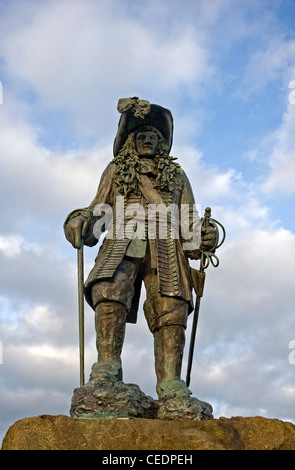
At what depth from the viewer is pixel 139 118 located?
7.10 m

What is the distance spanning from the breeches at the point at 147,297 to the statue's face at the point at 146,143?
1.33 m

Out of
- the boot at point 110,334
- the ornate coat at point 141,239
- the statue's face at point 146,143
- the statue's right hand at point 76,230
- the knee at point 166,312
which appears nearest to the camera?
the boot at point 110,334

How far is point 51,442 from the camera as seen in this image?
4773mm

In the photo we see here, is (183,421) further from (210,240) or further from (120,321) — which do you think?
(210,240)

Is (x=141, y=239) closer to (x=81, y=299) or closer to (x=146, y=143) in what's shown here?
(x=81, y=299)

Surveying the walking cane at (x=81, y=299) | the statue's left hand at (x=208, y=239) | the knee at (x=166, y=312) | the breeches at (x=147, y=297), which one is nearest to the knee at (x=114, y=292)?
the breeches at (x=147, y=297)

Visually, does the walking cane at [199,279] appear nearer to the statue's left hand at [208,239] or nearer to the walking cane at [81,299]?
the statue's left hand at [208,239]

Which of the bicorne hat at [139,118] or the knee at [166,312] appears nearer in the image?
the knee at [166,312]

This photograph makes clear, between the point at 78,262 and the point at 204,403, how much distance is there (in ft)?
6.32

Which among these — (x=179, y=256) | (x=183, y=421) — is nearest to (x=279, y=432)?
(x=183, y=421)

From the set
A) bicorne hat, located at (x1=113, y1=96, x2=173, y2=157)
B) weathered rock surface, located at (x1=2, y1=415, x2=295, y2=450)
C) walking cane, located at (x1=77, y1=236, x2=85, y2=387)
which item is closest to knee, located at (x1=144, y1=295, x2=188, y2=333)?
walking cane, located at (x1=77, y1=236, x2=85, y2=387)

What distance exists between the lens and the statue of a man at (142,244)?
20.0 feet
